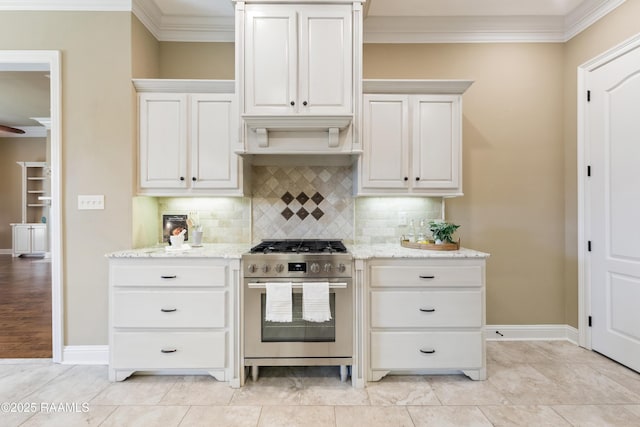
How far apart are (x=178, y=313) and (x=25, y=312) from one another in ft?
9.81

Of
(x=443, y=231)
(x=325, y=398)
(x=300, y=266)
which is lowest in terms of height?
(x=325, y=398)

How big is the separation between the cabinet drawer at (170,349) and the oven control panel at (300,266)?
0.58 m

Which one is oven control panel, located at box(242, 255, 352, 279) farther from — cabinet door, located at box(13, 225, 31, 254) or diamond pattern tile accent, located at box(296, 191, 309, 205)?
cabinet door, located at box(13, 225, 31, 254)

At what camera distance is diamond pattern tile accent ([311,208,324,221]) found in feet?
9.88

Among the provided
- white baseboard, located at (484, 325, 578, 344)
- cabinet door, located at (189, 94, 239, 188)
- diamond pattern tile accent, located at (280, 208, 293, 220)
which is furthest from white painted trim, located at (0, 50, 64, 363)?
white baseboard, located at (484, 325, 578, 344)

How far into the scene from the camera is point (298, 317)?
90.2 inches

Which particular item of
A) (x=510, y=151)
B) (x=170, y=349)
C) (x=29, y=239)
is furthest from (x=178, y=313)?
(x=29, y=239)

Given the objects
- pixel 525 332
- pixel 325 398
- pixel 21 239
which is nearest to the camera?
pixel 325 398

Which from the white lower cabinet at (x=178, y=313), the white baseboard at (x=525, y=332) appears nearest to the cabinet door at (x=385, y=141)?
the white lower cabinet at (x=178, y=313)

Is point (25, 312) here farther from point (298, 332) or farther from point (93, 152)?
point (298, 332)

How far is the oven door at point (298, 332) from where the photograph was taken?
2285mm

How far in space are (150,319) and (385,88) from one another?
8.39ft

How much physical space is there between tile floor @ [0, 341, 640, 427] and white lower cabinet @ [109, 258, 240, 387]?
0.20 m

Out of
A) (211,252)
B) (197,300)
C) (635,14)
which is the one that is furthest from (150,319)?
(635,14)
